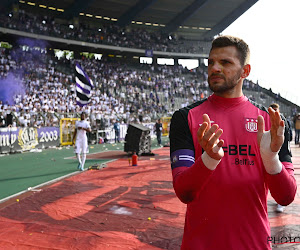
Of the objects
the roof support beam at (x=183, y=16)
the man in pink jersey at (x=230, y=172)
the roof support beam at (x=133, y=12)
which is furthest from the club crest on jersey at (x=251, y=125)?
the roof support beam at (x=183, y=16)

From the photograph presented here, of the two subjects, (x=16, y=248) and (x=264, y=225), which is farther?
(x=16, y=248)

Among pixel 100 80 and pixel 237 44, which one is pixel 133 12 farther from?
pixel 237 44

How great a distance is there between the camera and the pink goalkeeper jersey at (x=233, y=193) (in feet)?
6.18

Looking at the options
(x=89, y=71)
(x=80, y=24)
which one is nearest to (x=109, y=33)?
(x=80, y=24)

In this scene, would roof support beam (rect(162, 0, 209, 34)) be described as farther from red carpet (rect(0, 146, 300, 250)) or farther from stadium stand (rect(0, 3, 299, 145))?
red carpet (rect(0, 146, 300, 250))

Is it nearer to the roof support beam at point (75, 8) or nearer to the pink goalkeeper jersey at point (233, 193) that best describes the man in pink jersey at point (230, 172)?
the pink goalkeeper jersey at point (233, 193)

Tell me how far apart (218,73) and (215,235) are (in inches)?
40.0

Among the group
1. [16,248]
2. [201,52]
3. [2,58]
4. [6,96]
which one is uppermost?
[201,52]

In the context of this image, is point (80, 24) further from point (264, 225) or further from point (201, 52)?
point (264, 225)

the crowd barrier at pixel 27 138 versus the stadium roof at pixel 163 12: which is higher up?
the stadium roof at pixel 163 12

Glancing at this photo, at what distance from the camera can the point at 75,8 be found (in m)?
43.6

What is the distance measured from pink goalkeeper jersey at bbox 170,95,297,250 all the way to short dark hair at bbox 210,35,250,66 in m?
0.44

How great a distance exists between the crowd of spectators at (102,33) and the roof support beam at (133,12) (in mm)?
1650

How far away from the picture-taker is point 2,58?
1188 inches
